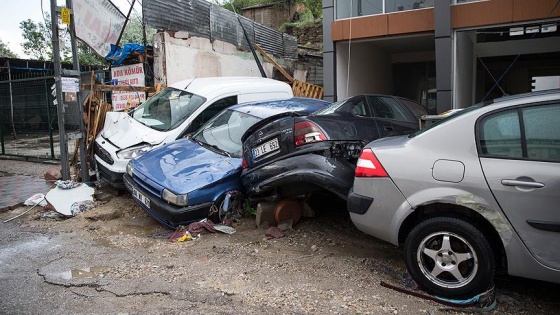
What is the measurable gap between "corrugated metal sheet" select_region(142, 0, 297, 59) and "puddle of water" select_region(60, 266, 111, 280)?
24.4ft

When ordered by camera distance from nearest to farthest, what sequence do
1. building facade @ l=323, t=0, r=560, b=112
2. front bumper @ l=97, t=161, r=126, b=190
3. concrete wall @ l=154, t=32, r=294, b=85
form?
front bumper @ l=97, t=161, r=126, b=190
building facade @ l=323, t=0, r=560, b=112
concrete wall @ l=154, t=32, r=294, b=85

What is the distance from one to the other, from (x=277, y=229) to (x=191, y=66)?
774 cm

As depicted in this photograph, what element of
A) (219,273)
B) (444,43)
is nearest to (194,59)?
(444,43)

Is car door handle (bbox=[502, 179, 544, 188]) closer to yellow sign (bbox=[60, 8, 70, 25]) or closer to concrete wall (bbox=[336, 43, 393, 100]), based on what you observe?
yellow sign (bbox=[60, 8, 70, 25])

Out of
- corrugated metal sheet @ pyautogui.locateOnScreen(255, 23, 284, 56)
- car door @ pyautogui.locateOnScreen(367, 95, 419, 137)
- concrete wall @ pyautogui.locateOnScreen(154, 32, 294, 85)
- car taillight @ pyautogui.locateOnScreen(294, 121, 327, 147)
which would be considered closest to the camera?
car taillight @ pyautogui.locateOnScreen(294, 121, 327, 147)

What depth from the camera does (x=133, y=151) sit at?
6.32 metres


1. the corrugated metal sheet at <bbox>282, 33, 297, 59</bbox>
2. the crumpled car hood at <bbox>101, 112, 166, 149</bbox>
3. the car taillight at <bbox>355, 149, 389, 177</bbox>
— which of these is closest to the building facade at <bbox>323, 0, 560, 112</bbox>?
the corrugated metal sheet at <bbox>282, 33, 297, 59</bbox>

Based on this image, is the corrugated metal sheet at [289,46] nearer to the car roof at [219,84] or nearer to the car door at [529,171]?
the car roof at [219,84]

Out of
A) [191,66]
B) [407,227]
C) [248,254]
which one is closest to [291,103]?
[248,254]

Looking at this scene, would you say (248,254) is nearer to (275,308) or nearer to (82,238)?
(275,308)

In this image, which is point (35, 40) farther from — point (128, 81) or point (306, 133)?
point (306, 133)

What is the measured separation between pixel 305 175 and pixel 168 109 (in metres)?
3.81

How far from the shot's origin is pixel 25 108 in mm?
11391

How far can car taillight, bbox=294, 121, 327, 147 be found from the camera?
173 inches
